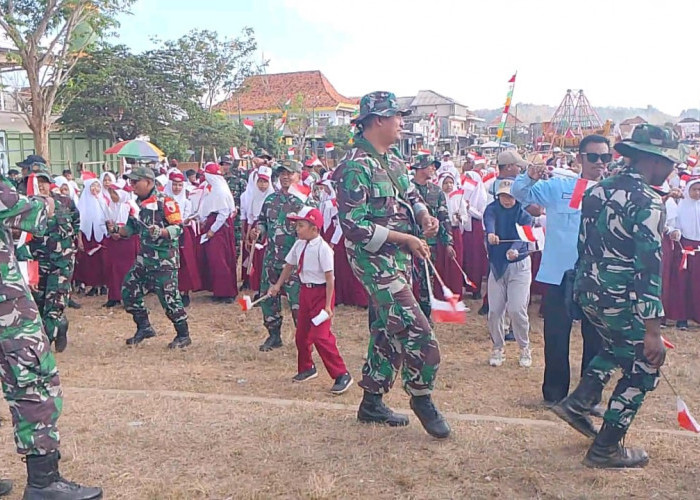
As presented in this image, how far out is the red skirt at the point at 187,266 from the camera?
9453 millimetres

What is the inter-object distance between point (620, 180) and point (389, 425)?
2126 mm

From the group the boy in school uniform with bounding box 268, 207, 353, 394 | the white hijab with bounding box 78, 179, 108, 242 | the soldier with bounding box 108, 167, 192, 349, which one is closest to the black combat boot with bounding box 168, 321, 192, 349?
the soldier with bounding box 108, 167, 192, 349

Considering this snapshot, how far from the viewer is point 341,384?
550 centimetres

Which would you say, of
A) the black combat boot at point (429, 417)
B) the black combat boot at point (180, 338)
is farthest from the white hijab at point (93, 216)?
the black combat boot at point (429, 417)

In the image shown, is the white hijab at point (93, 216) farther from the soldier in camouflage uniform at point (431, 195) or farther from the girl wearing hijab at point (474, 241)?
the girl wearing hijab at point (474, 241)

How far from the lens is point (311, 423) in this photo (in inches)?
181

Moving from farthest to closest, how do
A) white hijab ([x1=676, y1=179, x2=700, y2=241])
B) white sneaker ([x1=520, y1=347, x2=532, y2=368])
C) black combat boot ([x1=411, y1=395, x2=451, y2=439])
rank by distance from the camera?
1. white hijab ([x1=676, y1=179, x2=700, y2=241])
2. white sneaker ([x1=520, y1=347, x2=532, y2=368])
3. black combat boot ([x1=411, y1=395, x2=451, y2=439])

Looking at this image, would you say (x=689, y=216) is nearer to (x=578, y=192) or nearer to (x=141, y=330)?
(x=578, y=192)

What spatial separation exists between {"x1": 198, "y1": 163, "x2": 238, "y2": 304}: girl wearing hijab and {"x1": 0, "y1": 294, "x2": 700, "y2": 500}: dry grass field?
2.76 metres

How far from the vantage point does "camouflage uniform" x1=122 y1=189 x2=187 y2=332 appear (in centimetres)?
669

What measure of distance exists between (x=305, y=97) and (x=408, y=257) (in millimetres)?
50703

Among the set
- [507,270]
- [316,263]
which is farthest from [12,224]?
[507,270]

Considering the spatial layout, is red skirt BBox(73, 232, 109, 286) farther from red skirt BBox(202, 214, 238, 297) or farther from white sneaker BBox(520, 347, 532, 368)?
white sneaker BBox(520, 347, 532, 368)

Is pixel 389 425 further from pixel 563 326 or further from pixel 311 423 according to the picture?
pixel 563 326
